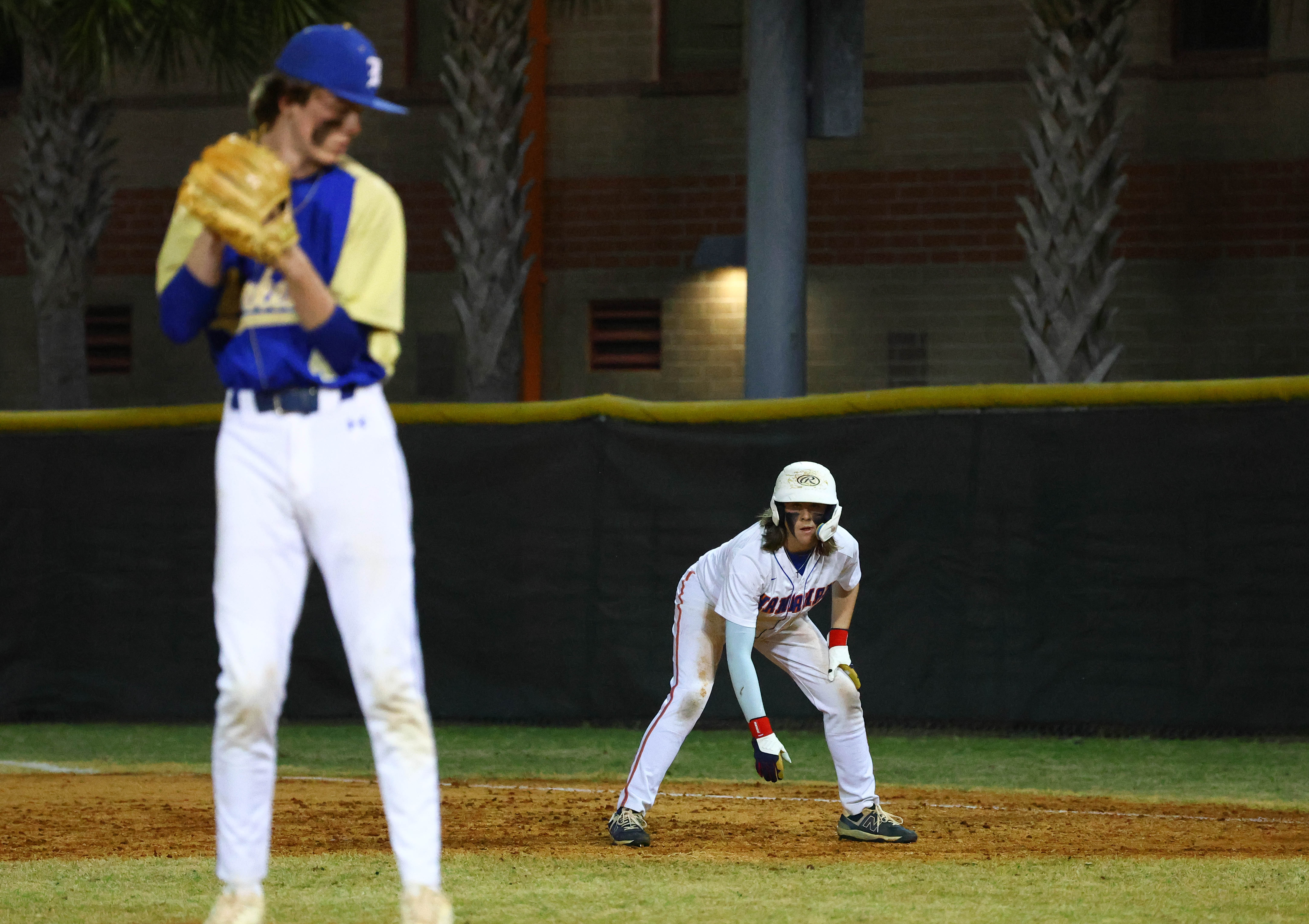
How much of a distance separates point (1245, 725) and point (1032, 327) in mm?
4054

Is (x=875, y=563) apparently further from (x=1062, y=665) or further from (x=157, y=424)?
(x=157, y=424)

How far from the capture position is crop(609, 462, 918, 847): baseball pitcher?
666 cm

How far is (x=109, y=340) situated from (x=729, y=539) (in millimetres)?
11011

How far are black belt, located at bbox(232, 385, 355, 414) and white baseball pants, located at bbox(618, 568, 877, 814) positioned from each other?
3116mm

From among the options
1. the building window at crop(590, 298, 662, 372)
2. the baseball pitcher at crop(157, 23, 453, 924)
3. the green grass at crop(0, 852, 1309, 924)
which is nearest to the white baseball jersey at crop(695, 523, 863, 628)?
the green grass at crop(0, 852, 1309, 924)

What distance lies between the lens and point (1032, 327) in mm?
13078

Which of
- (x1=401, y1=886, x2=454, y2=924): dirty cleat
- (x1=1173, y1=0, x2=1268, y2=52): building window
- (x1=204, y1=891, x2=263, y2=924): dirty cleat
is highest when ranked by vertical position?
(x1=1173, y1=0, x2=1268, y2=52): building window

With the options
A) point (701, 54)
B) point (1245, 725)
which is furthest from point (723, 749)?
point (701, 54)

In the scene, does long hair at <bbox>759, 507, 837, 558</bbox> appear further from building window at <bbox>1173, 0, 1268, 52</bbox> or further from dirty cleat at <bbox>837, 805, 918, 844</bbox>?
building window at <bbox>1173, 0, 1268, 52</bbox>

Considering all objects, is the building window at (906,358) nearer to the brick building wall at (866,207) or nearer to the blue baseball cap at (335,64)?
the brick building wall at (866,207)

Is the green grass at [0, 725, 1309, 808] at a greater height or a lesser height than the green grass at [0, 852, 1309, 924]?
lesser

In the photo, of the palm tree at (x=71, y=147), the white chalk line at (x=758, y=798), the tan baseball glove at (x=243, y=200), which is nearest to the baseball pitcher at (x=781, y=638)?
the white chalk line at (x=758, y=798)

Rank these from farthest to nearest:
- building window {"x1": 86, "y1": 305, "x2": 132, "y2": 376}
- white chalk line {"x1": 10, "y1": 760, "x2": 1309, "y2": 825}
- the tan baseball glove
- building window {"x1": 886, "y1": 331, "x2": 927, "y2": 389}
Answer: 1. building window {"x1": 86, "y1": 305, "x2": 132, "y2": 376}
2. building window {"x1": 886, "y1": 331, "x2": 927, "y2": 389}
3. white chalk line {"x1": 10, "y1": 760, "x2": 1309, "y2": 825}
4. the tan baseball glove

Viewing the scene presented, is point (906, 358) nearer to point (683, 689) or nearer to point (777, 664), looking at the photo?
point (777, 664)
